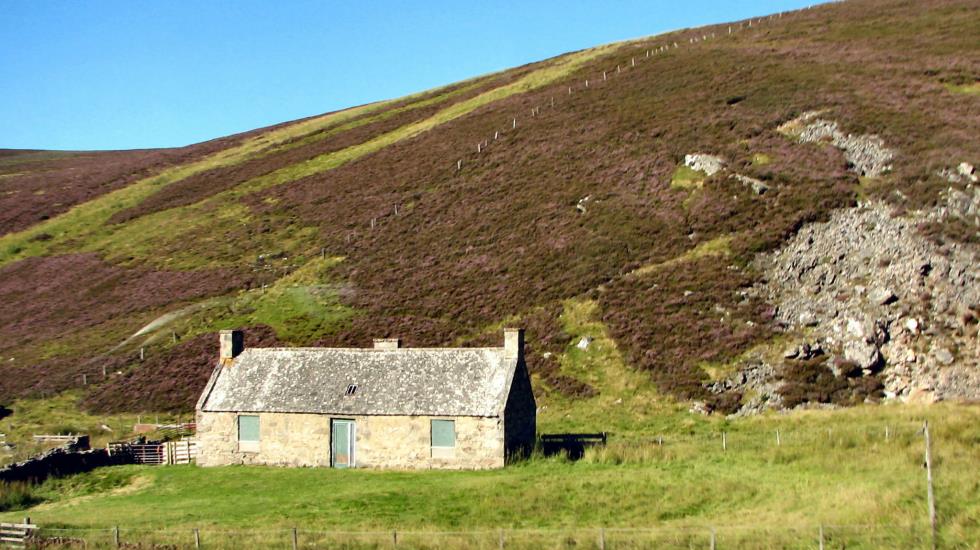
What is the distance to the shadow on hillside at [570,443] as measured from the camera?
40.1 meters

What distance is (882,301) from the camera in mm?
50656

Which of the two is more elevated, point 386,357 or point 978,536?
point 386,357

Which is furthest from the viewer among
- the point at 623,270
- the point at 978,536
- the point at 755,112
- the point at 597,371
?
the point at 755,112

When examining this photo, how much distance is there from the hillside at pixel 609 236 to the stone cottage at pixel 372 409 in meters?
11.2

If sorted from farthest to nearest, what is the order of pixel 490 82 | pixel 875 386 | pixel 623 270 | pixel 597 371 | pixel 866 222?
pixel 490 82 → pixel 623 270 → pixel 866 222 → pixel 597 371 → pixel 875 386

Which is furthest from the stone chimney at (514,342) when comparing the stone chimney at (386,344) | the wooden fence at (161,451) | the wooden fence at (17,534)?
the wooden fence at (17,534)

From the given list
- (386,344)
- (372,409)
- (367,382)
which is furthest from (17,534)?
(386,344)

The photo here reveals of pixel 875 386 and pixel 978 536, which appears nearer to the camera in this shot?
pixel 978 536

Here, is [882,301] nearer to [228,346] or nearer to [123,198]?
[228,346]

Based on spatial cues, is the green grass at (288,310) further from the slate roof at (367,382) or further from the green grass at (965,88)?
the green grass at (965,88)

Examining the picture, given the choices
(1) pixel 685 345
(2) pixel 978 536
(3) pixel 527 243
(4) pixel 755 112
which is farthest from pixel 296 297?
(2) pixel 978 536

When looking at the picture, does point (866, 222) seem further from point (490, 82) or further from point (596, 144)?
point (490, 82)

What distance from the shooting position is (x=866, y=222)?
187 feet

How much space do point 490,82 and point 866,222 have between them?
241ft
